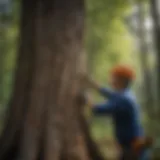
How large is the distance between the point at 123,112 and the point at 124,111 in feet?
0.04

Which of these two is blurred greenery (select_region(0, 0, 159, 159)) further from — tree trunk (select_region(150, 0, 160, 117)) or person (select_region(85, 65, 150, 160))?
person (select_region(85, 65, 150, 160))

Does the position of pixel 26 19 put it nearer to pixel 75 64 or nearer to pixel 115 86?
pixel 75 64

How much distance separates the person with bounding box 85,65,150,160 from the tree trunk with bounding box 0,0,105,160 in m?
0.26

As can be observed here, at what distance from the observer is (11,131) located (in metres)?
5.02

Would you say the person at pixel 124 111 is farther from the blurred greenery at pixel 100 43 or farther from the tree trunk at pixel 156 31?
the tree trunk at pixel 156 31

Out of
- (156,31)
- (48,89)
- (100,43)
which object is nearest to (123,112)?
(48,89)

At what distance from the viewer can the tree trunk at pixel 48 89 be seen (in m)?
4.88

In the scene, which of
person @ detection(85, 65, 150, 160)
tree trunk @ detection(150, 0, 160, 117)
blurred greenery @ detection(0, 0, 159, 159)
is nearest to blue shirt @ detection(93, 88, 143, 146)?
person @ detection(85, 65, 150, 160)

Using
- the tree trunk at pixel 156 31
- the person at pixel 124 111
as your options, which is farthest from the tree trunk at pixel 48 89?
the tree trunk at pixel 156 31

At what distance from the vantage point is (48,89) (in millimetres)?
4898

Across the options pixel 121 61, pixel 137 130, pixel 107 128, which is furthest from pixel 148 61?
pixel 137 130

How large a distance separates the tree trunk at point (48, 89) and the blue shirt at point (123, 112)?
280 mm

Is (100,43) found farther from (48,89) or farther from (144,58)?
(48,89)

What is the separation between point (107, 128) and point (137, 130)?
228 inches
